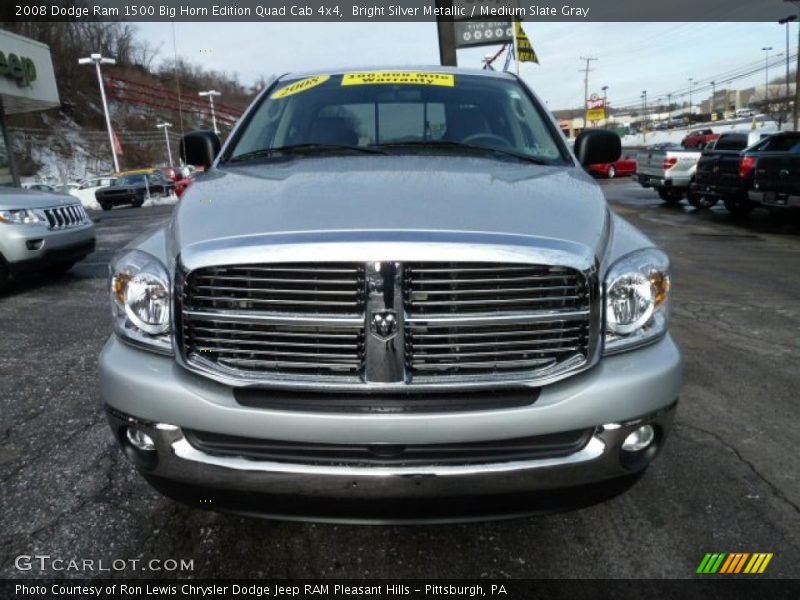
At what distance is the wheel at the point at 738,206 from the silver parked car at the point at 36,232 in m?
12.0

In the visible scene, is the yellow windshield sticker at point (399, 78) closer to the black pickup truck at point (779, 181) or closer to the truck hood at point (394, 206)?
the truck hood at point (394, 206)

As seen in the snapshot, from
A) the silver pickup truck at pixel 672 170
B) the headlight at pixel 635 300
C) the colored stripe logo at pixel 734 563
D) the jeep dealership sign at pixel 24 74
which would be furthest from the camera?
the jeep dealership sign at pixel 24 74

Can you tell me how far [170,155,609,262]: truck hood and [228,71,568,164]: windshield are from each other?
46 cm

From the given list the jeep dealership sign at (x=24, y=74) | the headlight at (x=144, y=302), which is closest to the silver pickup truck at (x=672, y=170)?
the headlight at (x=144, y=302)

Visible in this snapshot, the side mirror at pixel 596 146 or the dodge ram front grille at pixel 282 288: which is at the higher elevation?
the side mirror at pixel 596 146

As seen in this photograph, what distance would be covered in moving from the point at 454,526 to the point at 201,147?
7.96ft

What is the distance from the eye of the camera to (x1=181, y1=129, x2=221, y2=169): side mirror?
3.42 m

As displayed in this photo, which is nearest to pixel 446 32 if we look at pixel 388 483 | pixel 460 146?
pixel 460 146

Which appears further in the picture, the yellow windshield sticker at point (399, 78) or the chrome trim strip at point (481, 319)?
the yellow windshield sticker at point (399, 78)

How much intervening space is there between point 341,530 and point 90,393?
2.22 meters

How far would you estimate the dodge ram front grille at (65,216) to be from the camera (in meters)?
6.84

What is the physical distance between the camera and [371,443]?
1773mm

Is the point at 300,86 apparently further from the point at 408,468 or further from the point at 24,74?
the point at 24,74

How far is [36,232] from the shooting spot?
21.7 ft
